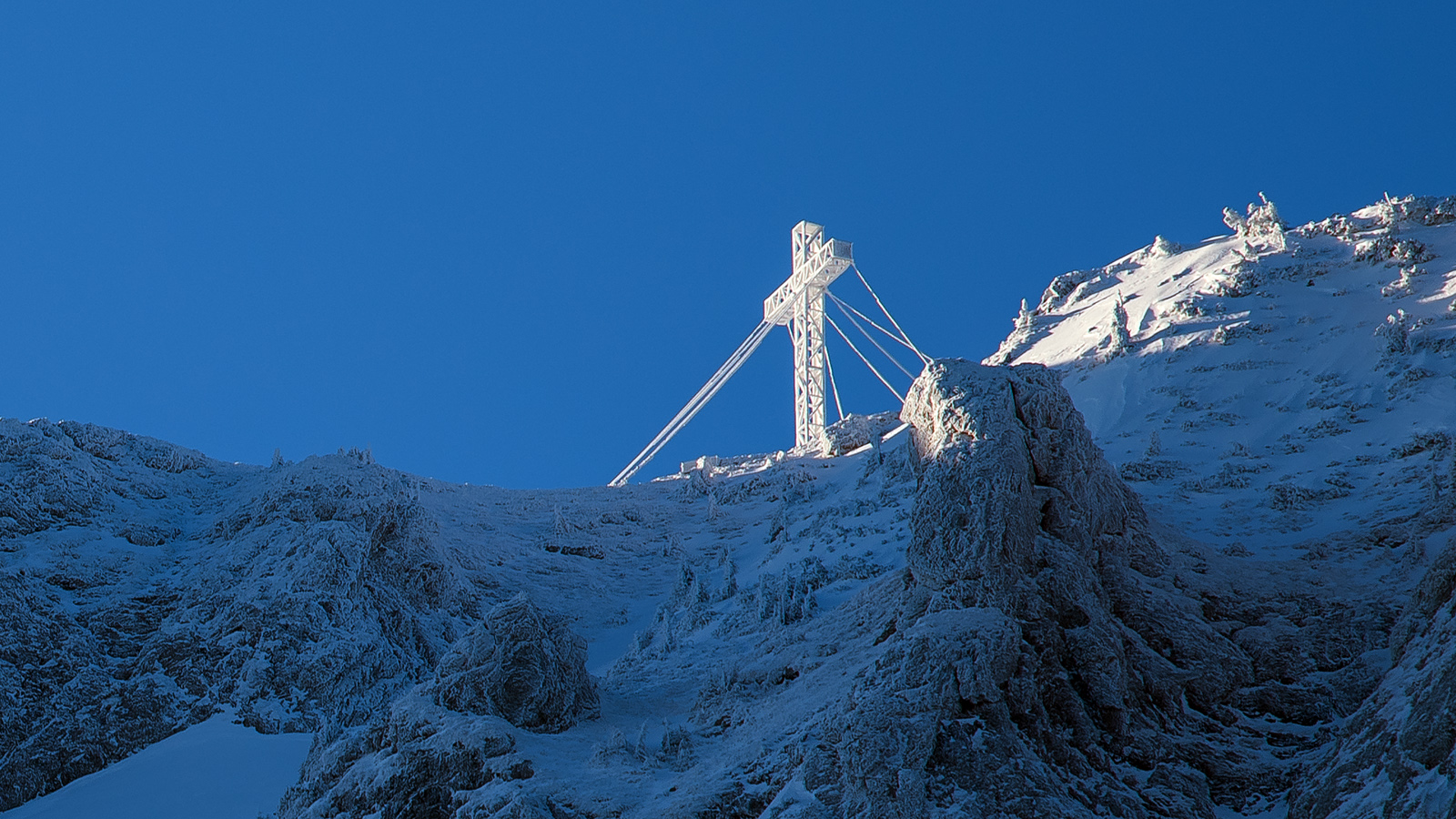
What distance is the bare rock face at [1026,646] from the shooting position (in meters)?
11.3

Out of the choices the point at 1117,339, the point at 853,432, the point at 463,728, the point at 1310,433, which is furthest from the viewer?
the point at 853,432

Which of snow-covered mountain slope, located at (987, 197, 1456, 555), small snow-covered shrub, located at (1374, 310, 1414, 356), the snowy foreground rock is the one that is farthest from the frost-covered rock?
small snow-covered shrub, located at (1374, 310, 1414, 356)

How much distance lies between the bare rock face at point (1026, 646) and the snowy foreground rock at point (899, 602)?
42 mm

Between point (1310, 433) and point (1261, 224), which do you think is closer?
point (1310, 433)

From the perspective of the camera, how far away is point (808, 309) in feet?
164

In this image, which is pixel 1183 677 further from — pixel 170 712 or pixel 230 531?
pixel 230 531

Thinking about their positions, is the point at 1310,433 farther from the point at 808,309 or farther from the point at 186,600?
the point at 808,309

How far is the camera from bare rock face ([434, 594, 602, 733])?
14914mm

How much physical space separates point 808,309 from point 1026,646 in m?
38.0

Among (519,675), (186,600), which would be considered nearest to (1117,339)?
(519,675)

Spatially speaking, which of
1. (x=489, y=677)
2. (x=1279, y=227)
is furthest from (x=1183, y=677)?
(x=1279, y=227)

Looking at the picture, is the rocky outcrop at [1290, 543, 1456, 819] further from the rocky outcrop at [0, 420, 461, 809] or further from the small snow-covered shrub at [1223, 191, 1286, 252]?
the small snow-covered shrub at [1223, 191, 1286, 252]

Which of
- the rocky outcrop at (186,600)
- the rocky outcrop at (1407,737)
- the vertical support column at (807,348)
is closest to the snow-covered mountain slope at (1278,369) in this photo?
the rocky outcrop at (1407,737)

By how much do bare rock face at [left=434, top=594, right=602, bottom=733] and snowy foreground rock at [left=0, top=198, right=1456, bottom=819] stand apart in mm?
47
